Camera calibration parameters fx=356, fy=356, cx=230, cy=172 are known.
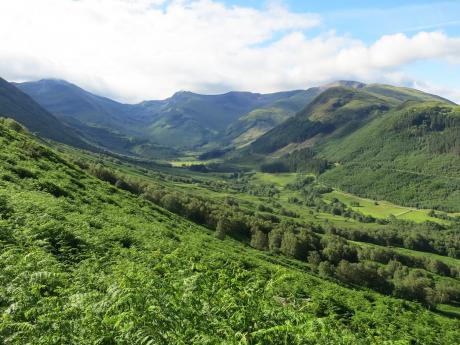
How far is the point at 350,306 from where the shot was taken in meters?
42.5

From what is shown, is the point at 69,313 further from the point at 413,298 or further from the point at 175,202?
the point at 413,298

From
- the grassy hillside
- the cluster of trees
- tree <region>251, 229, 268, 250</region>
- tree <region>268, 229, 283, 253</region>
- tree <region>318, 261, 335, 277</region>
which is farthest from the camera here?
tree <region>268, 229, 283, 253</region>

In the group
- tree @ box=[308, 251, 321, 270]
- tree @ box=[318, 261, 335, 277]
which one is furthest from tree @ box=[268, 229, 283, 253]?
tree @ box=[318, 261, 335, 277]

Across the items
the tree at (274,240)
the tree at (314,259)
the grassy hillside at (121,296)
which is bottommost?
the tree at (314,259)

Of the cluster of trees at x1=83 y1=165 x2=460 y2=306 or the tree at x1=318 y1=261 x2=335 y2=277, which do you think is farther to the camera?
the cluster of trees at x1=83 y1=165 x2=460 y2=306

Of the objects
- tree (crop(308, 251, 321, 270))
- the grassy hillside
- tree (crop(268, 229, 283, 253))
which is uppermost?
the grassy hillside

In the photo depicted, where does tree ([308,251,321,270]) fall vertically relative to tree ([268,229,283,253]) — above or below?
below

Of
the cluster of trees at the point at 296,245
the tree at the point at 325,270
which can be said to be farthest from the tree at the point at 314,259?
the tree at the point at 325,270

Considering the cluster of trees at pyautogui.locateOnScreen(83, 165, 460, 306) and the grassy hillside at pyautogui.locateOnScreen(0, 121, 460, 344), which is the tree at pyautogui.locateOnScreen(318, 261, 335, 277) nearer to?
the cluster of trees at pyautogui.locateOnScreen(83, 165, 460, 306)

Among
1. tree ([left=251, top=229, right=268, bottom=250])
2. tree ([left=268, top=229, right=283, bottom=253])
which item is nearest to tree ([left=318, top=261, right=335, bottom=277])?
tree ([left=268, top=229, right=283, bottom=253])

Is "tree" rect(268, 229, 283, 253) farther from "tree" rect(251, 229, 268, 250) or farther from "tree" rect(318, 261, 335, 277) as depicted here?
"tree" rect(318, 261, 335, 277)

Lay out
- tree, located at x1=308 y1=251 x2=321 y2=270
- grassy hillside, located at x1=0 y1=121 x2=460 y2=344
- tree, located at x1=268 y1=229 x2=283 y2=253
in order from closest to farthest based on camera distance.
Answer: grassy hillside, located at x1=0 y1=121 x2=460 y2=344
tree, located at x1=308 y1=251 x2=321 y2=270
tree, located at x1=268 y1=229 x2=283 y2=253

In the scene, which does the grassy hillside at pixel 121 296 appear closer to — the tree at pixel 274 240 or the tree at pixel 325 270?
the tree at pixel 325 270

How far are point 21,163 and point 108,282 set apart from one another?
41.7 metres
